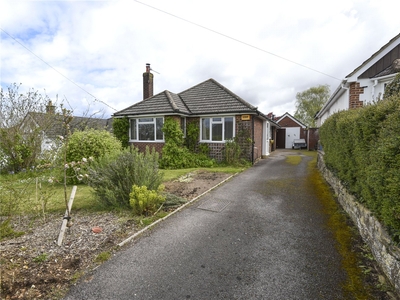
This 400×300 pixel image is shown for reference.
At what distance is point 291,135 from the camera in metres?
27.5

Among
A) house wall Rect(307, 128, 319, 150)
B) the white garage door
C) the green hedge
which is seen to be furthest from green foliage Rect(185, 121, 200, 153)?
the white garage door

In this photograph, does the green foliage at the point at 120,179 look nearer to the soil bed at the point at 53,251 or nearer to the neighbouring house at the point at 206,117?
the soil bed at the point at 53,251

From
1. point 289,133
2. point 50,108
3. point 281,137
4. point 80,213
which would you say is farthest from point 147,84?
point 289,133

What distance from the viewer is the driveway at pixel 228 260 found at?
7.84 feet

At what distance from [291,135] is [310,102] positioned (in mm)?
11262

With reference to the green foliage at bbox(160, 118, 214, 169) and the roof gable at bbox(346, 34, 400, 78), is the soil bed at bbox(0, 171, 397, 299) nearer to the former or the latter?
the green foliage at bbox(160, 118, 214, 169)

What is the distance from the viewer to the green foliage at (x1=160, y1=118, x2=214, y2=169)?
1134 cm

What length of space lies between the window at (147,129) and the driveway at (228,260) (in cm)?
853

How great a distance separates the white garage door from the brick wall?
1963 centimetres

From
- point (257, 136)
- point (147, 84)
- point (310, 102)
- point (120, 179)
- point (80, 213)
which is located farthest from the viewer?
point (310, 102)

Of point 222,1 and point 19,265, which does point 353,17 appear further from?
point 19,265

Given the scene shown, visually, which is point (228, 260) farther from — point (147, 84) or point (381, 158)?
point (147, 84)

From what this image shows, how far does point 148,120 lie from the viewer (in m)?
13.1

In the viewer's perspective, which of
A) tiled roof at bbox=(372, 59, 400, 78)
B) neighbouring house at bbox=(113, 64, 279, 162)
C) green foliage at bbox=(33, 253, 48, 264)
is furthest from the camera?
neighbouring house at bbox=(113, 64, 279, 162)
